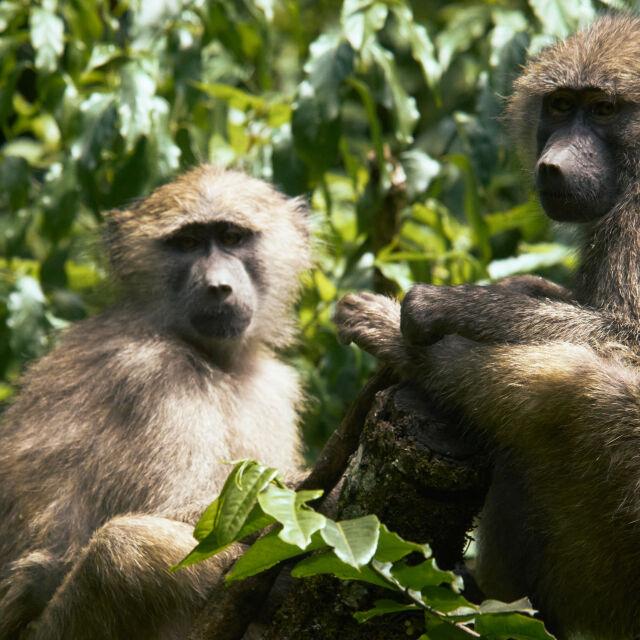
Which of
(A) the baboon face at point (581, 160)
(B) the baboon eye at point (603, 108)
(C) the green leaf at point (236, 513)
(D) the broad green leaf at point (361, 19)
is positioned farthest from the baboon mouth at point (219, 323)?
(C) the green leaf at point (236, 513)

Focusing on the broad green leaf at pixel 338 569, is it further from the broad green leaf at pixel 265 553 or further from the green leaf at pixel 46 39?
the green leaf at pixel 46 39

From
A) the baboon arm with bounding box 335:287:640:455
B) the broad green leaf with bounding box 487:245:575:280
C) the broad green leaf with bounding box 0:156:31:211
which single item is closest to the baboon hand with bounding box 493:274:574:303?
the baboon arm with bounding box 335:287:640:455

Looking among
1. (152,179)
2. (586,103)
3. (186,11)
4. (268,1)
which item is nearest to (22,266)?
(152,179)

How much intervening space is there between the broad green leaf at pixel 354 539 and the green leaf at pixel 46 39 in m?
4.31

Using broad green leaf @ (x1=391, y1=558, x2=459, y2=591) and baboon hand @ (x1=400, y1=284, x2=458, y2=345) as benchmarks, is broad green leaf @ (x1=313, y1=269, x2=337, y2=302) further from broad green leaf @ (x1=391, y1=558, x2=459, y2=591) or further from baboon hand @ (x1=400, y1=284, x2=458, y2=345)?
broad green leaf @ (x1=391, y1=558, x2=459, y2=591)

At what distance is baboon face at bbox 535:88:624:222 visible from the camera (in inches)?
176

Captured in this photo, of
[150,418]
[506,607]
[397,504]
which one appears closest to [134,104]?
[150,418]

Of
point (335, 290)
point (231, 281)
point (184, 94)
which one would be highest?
point (184, 94)

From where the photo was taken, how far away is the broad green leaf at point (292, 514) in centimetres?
255

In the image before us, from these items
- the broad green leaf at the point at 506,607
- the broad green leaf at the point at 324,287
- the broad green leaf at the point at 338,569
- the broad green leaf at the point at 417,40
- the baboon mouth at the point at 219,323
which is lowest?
the broad green leaf at the point at 324,287

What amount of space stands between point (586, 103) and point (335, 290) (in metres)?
2.42

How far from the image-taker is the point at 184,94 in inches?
253

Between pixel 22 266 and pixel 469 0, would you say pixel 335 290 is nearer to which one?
pixel 22 266

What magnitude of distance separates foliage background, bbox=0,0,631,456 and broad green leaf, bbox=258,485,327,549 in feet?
10.2
